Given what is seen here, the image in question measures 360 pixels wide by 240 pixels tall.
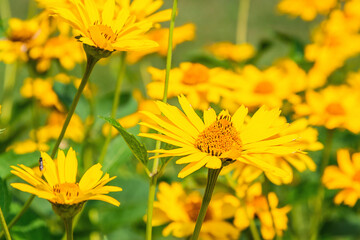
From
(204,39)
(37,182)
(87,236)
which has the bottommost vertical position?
(204,39)

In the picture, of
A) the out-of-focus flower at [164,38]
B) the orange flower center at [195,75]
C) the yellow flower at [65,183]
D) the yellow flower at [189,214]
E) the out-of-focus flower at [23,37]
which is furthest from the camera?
the out-of-focus flower at [164,38]

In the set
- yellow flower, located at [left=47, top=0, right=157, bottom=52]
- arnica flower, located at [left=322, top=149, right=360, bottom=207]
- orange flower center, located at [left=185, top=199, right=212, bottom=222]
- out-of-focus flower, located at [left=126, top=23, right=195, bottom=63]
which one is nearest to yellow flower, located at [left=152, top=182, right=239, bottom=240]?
orange flower center, located at [left=185, top=199, right=212, bottom=222]

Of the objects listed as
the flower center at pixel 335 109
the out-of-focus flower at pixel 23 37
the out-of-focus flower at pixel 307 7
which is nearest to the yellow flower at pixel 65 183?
the out-of-focus flower at pixel 23 37

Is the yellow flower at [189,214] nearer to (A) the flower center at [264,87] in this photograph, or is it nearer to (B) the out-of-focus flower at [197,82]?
(B) the out-of-focus flower at [197,82]

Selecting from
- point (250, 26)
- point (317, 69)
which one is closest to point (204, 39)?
point (250, 26)

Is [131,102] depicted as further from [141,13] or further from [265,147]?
[265,147]

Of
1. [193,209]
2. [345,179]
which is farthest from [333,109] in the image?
[193,209]
